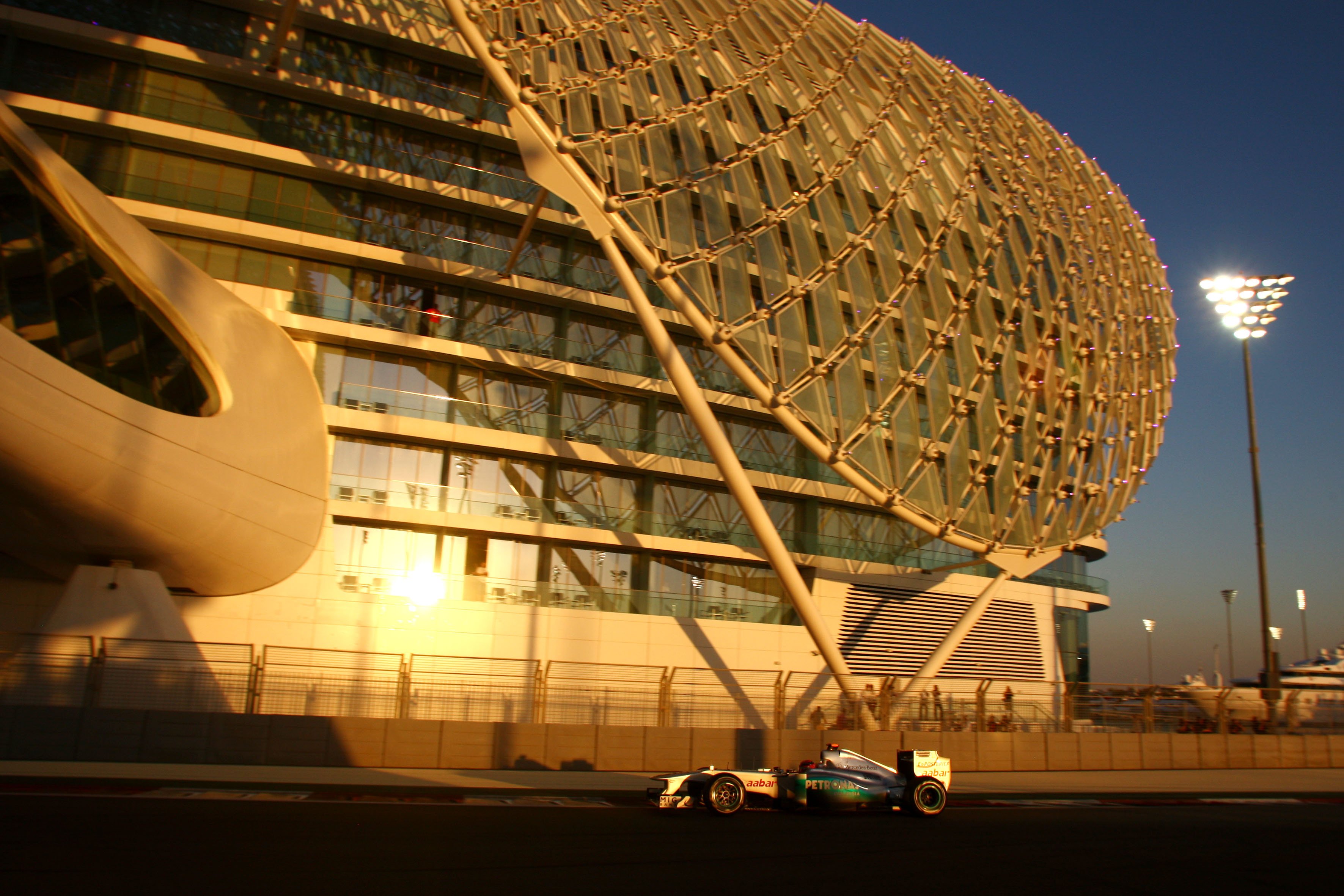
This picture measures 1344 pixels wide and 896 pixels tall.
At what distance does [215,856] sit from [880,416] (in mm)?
20313

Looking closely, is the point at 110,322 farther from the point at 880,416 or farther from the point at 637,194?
the point at 880,416

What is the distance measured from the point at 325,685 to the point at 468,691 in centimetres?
272

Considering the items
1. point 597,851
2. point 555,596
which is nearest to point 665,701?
point 555,596

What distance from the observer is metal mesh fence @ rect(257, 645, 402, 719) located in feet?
58.9

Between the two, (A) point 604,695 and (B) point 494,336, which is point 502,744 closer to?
(A) point 604,695

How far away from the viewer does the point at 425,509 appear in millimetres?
28594

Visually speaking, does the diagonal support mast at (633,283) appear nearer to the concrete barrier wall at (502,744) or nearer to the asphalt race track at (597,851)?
the concrete barrier wall at (502,744)

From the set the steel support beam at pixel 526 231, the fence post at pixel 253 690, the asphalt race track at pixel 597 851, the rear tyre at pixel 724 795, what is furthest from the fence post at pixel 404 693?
the steel support beam at pixel 526 231

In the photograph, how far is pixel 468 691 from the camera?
758 inches

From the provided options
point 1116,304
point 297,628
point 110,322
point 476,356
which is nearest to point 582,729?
point 297,628

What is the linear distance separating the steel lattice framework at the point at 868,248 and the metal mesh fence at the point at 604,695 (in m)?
7.69

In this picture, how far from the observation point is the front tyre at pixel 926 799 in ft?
44.8

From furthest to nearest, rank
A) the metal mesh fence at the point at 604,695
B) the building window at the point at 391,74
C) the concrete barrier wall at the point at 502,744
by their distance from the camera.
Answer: the building window at the point at 391,74 → the metal mesh fence at the point at 604,695 → the concrete barrier wall at the point at 502,744

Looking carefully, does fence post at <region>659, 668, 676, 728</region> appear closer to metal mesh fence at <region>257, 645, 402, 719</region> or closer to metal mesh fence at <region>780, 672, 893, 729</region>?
Result: metal mesh fence at <region>780, 672, 893, 729</region>
